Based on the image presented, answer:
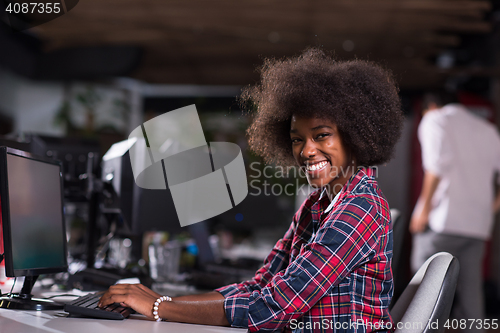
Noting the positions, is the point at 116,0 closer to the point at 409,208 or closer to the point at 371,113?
the point at 371,113

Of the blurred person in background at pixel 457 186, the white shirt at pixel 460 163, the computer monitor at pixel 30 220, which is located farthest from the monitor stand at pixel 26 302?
the white shirt at pixel 460 163

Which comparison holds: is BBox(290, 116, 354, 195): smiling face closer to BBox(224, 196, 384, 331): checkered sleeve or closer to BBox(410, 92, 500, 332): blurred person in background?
BBox(224, 196, 384, 331): checkered sleeve

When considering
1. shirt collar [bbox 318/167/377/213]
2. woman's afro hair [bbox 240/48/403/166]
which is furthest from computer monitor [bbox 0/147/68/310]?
shirt collar [bbox 318/167/377/213]

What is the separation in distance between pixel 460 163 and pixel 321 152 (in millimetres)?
2156

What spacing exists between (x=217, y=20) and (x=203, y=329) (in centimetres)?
359

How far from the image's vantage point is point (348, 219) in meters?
1.12

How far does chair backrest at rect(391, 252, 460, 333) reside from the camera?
3.67ft

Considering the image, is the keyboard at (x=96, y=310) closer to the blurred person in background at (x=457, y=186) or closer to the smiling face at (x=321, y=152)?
the smiling face at (x=321, y=152)

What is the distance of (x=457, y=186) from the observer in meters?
3.05

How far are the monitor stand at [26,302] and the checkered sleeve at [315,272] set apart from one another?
22.3 inches

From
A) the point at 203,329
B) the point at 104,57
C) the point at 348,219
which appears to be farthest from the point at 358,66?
the point at 104,57

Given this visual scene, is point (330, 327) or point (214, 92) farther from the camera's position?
point (214, 92)

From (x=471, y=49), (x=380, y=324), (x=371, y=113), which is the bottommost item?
(x=380, y=324)

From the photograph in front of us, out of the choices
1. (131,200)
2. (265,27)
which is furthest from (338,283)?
(265,27)
